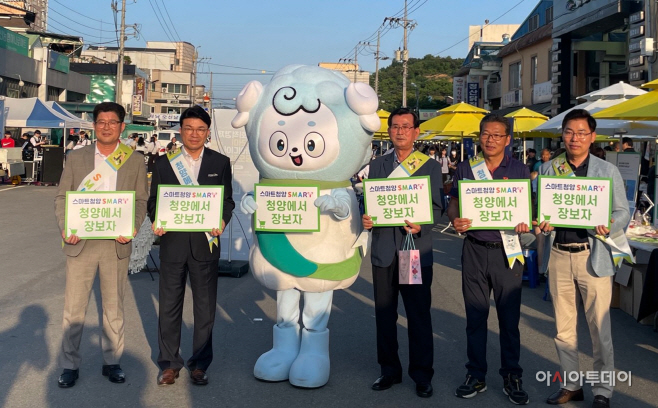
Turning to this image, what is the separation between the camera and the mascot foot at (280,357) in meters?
5.11

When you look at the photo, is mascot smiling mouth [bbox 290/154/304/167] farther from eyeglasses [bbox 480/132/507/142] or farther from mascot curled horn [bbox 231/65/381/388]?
eyeglasses [bbox 480/132/507/142]

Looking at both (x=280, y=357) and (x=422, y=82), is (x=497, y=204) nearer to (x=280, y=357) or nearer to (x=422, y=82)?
(x=280, y=357)

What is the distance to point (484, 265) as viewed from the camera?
476 cm

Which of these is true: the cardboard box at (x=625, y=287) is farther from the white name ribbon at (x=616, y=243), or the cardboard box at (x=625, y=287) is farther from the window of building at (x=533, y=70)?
the window of building at (x=533, y=70)

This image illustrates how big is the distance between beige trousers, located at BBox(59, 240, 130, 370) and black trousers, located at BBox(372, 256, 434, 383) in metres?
→ 1.96

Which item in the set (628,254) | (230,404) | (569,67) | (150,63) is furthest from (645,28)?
(150,63)

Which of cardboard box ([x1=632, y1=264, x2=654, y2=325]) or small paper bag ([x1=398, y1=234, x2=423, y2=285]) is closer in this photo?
small paper bag ([x1=398, y1=234, x2=423, y2=285])

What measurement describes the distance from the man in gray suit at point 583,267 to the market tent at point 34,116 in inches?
787

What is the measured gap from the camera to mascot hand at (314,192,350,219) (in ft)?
16.2

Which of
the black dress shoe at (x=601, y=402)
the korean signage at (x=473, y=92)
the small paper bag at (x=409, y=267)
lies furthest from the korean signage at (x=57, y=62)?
the black dress shoe at (x=601, y=402)

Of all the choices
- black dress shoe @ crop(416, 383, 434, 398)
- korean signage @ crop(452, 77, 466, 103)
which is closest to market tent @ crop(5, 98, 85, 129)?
black dress shoe @ crop(416, 383, 434, 398)

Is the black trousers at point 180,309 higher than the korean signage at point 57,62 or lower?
lower

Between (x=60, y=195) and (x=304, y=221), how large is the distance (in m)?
1.82

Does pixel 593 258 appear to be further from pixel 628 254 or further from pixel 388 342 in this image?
pixel 388 342
